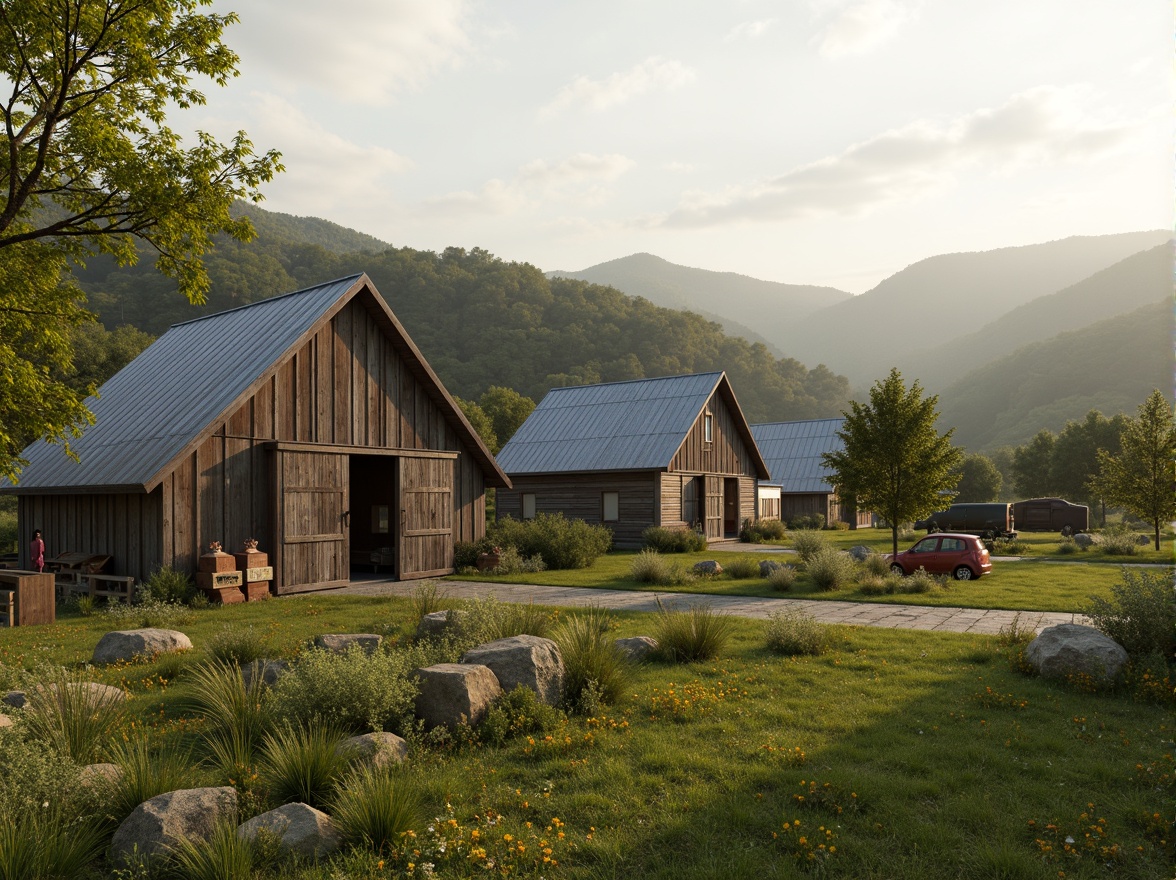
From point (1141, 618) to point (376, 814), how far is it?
9.26 meters

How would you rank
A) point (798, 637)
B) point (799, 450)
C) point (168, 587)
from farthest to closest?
point (799, 450) < point (168, 587) < point (798, 637)

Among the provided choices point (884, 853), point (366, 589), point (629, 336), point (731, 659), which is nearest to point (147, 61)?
point (366, 589)

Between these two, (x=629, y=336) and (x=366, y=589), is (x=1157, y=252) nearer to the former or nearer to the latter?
(x=629, y=336)

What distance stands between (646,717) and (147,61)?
12.7 m

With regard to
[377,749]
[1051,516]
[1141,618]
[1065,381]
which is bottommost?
[1051,516]

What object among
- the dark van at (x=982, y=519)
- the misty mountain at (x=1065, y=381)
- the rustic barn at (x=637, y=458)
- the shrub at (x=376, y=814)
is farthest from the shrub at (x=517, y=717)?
the misty mountain at (x=1065, y=381)

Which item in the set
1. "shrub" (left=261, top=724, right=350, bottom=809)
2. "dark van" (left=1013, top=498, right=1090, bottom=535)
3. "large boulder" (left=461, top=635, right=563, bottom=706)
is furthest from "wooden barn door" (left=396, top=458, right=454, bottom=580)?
"dark van" (left=1013, top=498, right=1090, bottom=535)

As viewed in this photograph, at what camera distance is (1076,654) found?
352 inches

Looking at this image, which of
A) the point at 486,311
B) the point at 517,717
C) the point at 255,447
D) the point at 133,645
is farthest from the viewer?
the point at 486,311

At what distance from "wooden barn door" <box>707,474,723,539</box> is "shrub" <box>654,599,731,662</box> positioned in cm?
2542

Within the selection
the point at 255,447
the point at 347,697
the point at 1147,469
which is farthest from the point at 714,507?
the point at 347,697

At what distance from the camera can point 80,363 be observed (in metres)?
46.8

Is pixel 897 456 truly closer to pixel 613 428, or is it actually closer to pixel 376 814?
pixel 613 428

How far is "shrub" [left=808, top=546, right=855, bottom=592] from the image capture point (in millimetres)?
18219
